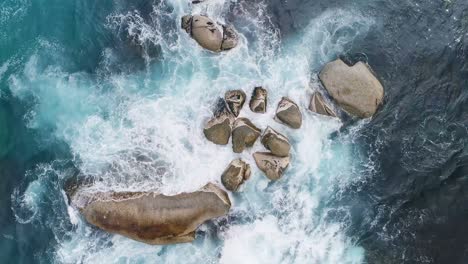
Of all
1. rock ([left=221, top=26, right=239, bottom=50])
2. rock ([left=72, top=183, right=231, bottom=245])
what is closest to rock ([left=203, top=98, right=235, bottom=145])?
rock ([left=72, top=183, right=231, bottom=245])

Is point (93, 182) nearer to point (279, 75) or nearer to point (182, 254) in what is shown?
point (182, 254)

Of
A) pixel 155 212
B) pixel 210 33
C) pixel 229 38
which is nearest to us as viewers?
pixel 155 212

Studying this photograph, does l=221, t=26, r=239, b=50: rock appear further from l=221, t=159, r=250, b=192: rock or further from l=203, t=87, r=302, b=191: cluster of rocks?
l=221, t=159, r=250, b=192: rock

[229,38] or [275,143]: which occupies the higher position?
[229,38]

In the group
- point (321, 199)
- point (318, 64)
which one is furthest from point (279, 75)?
point (321, 199)

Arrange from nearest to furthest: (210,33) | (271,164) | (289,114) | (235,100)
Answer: (271,164) → (289,114) → (235,100) → (210,33)

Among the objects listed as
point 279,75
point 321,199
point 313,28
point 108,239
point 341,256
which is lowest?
point 108,239

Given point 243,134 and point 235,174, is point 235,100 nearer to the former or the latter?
point 243,134

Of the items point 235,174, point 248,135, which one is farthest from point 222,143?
point 235,174
